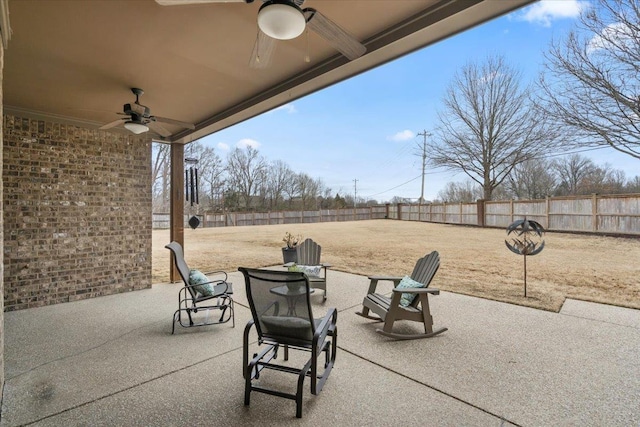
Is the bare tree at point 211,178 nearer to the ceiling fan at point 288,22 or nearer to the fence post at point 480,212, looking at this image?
the fence post at point 480,212

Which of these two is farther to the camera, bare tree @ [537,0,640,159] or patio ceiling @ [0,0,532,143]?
bare tree @ [537,0,640,159]

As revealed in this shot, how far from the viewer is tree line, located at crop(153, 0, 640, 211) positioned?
586 centimetres

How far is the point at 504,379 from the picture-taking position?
7.72 feet

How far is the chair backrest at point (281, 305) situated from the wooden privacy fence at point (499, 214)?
27.5 ft

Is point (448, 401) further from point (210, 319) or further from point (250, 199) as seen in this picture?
point (250, 199)

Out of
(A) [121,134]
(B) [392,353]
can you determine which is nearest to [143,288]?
(A) [121,134]

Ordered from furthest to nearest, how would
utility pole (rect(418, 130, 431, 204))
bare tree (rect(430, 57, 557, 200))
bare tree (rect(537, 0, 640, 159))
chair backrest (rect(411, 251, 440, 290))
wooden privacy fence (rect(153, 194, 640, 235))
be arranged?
utility pole (rect(418, 130, 431, 204)) < bare tree (rect(430, 57, 557, 200)) < wooden privacy fence (rect(153, 194, 640, 235)) < bare tree (rect(537, 0, 640, 159)) < chair backrest (rect(411, 251, 440, 290))

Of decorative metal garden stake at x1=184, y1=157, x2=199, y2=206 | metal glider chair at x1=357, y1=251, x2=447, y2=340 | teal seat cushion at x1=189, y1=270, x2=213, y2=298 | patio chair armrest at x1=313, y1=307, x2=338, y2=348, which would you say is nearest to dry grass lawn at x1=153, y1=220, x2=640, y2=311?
decorative metal garden stake at x1=184, y1=157, x2=199, y2=206

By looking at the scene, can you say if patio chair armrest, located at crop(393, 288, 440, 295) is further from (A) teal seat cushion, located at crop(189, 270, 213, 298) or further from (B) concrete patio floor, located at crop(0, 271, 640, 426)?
(A) teal seat cushion, located at crop(189, 270, 213, 298)

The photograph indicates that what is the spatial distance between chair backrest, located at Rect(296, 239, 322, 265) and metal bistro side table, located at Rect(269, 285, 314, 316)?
3249mm

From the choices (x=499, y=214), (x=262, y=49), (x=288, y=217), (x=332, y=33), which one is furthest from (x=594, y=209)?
(x=288, y=217)

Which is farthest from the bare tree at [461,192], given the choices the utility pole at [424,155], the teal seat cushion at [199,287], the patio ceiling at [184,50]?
the teal seat cushion at [199,287]

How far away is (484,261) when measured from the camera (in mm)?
7516

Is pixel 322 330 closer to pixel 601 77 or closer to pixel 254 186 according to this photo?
pixel 601 77
